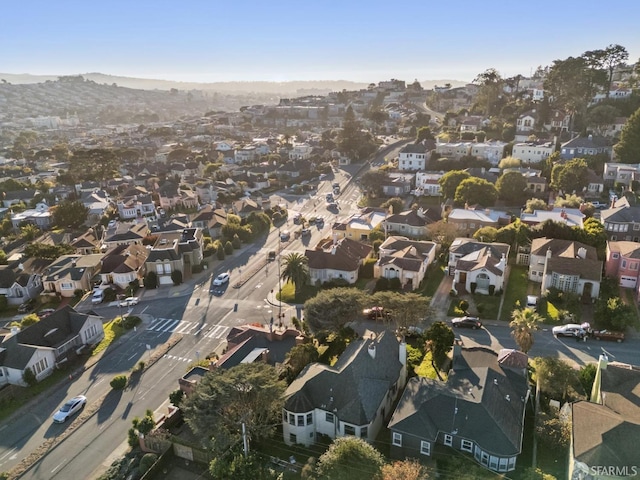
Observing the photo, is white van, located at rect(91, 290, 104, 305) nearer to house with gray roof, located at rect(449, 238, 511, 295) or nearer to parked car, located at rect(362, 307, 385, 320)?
parked car, located at rect(362, 307, 385, 320)

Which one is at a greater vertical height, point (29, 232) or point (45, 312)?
point (29, 232)

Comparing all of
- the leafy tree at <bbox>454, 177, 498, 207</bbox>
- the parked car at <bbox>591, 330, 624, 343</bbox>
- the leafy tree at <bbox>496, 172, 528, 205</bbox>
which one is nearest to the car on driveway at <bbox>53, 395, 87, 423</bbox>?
the parked car at <bbox>591, 330, 624, 343</bbox>

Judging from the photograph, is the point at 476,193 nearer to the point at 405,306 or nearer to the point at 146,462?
the point at 405,306

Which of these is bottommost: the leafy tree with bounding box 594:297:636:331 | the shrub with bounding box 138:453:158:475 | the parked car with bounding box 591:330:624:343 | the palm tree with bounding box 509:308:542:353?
the shrub with bounding box 138:453:158:475

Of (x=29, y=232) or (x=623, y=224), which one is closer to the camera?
(x=623, y=224)

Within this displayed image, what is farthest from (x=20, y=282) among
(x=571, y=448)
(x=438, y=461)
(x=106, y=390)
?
(x=571, y=448)

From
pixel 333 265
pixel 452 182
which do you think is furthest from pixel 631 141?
pixel 333 265

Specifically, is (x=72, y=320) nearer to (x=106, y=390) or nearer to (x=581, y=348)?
(x=106, y=390)
